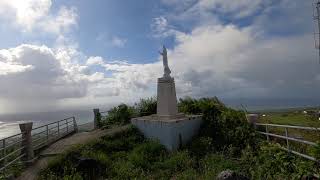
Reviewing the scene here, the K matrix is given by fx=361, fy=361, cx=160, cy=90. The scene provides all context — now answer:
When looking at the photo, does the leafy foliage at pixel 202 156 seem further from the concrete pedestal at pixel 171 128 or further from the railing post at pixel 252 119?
the concrete pedestal at pixel 171 128

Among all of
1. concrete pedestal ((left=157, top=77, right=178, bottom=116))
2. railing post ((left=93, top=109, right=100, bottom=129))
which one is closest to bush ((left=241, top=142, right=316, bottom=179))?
concrete pedestal ((left=157, top=77, right=178, bottom=116))

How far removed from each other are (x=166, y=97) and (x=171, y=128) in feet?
7.07

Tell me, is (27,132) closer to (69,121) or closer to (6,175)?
(6,175)

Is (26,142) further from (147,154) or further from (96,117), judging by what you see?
(96,117)

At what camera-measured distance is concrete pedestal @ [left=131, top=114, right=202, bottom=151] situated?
1841cm

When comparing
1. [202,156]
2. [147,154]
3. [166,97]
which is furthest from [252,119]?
[147,154]

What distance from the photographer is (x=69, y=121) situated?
2502 cm

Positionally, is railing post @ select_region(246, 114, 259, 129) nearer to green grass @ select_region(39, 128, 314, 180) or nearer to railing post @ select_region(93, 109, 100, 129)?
green grass @ select_region(39, 128, 314, 180)

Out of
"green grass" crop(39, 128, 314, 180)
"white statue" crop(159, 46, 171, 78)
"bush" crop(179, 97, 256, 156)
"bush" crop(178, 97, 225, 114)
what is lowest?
"green grass" crop(39, 128, 314, 180)

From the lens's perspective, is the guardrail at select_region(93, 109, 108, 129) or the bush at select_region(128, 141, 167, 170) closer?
the bush at select_region(128, 141, 167, 170)

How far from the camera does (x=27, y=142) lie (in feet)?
52.9

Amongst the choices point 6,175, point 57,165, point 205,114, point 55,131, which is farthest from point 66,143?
point 205,114

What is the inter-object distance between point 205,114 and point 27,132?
980 cm

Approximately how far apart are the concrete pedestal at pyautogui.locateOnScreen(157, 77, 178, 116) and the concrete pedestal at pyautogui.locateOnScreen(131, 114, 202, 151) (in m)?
0.34
